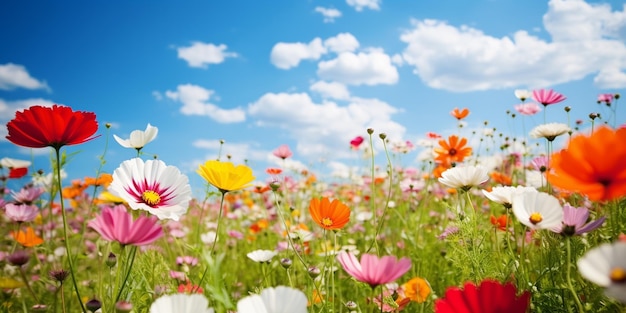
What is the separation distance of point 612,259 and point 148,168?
2.26 ft

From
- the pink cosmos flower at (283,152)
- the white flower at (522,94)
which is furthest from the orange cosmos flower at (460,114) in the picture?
the pink cosmos flower at (283,152)

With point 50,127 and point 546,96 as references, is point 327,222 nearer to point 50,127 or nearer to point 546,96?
point 50,127

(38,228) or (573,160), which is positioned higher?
(573,160)

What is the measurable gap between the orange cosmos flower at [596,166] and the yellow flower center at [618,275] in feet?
0.30

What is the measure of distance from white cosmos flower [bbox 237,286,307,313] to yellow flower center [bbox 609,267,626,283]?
0.32m

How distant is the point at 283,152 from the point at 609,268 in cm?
177

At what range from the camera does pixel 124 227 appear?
54 centimetres

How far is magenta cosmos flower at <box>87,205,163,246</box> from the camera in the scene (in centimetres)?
54

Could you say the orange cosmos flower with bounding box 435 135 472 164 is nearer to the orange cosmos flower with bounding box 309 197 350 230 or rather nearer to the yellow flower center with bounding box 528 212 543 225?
the orange cosmos flower with bounding box 309 197 350 230

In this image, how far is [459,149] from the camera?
1.80m

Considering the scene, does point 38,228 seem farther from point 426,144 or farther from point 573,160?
point 573,160

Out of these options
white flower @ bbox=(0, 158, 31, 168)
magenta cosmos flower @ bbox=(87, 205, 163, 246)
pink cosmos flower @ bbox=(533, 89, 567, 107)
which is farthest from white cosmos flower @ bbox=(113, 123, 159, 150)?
pink cosmos flower @ bbox=(533, 89, 567, 107)

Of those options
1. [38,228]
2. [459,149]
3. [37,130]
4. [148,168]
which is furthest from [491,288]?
[38,228]

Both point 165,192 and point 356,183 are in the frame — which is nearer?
point 165,192
